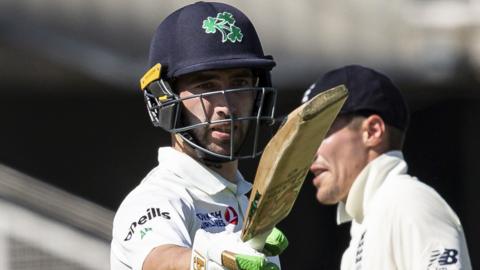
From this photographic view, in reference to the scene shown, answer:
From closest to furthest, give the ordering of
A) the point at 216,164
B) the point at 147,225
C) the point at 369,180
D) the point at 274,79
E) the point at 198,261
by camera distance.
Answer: the point at 198,261 < the point at 147,225 < the point at 216,164 < the point at 369,180 < the point at 274,79

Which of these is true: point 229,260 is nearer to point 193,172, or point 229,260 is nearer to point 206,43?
point 193,172

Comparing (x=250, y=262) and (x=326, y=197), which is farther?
(x=326, y=197)

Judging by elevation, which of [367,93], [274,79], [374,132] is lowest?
[274,79]

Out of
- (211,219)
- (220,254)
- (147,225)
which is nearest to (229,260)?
(220,254)

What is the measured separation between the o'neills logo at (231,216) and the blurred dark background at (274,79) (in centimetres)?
528

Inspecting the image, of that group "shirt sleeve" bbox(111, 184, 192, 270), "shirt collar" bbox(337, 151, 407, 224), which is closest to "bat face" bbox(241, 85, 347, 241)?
"shirt sleeve" bbox(111, 184, 192, 270)

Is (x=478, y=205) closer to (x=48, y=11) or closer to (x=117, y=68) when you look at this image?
(x=117, y=68)

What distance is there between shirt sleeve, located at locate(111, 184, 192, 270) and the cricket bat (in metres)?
0.31

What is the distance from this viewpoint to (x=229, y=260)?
249 cm

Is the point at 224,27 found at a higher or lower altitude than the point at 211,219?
higher

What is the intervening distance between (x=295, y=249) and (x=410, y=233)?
4.85 metres

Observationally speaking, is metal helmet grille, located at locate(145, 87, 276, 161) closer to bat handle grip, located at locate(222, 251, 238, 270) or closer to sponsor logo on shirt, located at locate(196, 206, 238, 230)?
sponsor logo on shirt, located at locate(196, 206, 238, 230)

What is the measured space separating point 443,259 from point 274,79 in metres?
4.81

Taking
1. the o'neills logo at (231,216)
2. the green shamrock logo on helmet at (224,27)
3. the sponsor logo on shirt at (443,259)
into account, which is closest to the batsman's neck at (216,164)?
the o'neills logo at (231,216)
